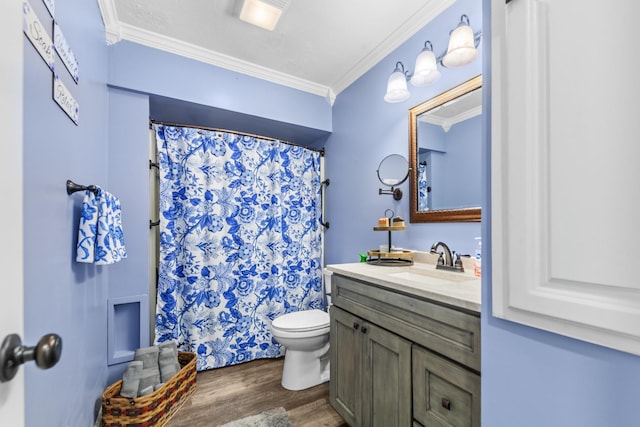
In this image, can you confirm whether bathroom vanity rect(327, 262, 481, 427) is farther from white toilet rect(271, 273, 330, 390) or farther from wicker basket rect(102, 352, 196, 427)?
wicker basket rect(102, 352, 196, 427)

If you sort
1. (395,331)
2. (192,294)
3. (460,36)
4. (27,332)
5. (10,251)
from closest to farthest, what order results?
(10,251) < (27,332) < (395,331) < (460,36) < (192,294)

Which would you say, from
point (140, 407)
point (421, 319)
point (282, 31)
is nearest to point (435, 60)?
point (282, 31)

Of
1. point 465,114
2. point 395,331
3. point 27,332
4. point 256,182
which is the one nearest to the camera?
point 27,332

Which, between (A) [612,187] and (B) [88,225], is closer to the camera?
(A) [612,187]

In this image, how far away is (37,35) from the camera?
0.83 m

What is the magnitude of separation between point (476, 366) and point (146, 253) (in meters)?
2.04

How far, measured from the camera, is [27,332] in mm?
762

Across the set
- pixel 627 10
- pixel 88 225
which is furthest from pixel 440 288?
A: pixel 88 225

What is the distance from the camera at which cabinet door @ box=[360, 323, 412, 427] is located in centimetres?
109

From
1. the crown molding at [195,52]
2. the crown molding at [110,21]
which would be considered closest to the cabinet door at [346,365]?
the crown molding at [195,52]

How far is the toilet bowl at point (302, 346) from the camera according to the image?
1816 millimetres

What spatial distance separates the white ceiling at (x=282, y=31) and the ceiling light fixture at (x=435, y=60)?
248 millimetres

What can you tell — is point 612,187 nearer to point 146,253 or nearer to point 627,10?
point 627,10

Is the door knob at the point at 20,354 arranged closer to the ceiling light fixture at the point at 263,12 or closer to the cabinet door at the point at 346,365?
the cabinet door at the point at 346,365
